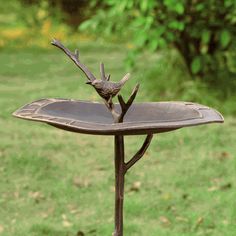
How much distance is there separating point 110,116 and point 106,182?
256cm

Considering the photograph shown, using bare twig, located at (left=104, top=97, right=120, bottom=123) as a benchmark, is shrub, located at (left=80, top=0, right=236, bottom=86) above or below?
above

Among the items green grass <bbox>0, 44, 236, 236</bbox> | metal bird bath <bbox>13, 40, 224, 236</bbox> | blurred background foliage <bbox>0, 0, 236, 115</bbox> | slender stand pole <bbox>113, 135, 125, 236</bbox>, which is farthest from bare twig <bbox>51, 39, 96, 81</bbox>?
blurred background foliage <bbox>0, 0, 236, 115</bbox>

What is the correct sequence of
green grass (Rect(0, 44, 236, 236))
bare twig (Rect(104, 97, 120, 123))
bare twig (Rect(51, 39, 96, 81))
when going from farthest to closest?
green grass (Rect(0, 44, 236, 236)) < bare twig (Rect(51, 39, 96, 81)) < bare twig (Rect(104, 97, 120, 123))

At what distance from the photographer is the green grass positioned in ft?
17.7

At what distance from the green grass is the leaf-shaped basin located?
5.32ft

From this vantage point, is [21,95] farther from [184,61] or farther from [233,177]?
[233,177]

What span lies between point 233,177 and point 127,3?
8.43 ft

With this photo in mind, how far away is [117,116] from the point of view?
3594 millimetres

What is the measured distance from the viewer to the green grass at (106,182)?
5.41 m

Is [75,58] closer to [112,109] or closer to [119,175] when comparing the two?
[112,109]

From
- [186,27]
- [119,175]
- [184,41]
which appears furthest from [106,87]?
[184,41]

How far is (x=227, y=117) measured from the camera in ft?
27.5

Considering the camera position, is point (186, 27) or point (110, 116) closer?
point (110, 116)

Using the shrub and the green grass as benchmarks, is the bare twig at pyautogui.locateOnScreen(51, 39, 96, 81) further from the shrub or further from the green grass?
the shrub
